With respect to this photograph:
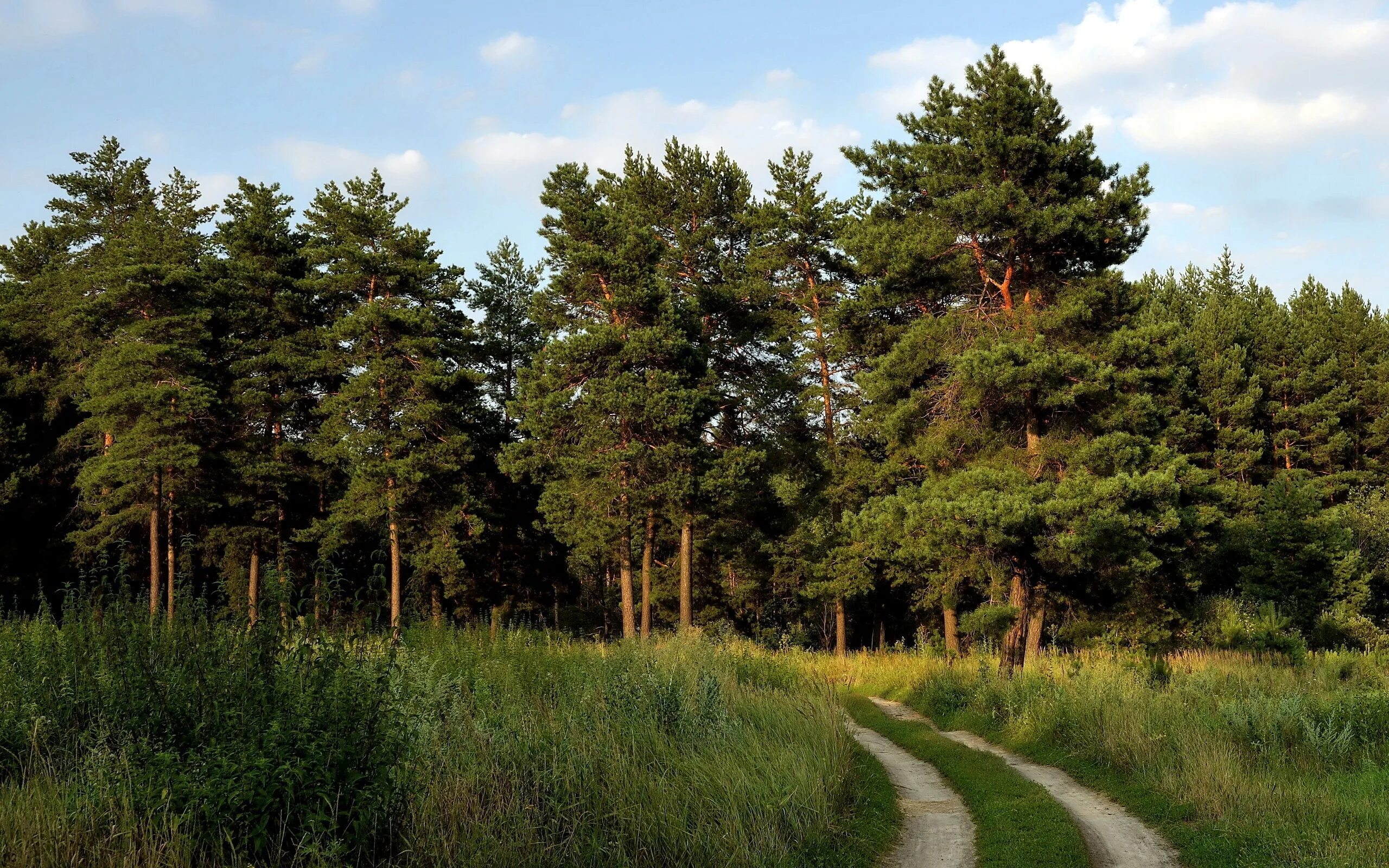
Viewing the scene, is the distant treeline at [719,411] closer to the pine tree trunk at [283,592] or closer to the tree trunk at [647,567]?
the tree trunk at [647,567]

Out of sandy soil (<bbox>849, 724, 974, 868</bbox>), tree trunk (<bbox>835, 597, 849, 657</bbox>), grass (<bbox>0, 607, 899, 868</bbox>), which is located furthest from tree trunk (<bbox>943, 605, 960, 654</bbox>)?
grass (<bbox>0, 607, 899, 868</bbox>)

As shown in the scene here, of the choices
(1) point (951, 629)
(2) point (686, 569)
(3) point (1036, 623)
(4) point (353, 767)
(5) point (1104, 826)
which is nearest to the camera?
(4) point (353, 767)

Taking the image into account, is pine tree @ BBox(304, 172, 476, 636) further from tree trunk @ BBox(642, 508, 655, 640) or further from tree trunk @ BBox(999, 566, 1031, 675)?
tree trunk @ BBox(999, 566, 1031, 675)

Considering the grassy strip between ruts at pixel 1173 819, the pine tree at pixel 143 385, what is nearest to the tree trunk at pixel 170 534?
the pine tree at pixel 143 385

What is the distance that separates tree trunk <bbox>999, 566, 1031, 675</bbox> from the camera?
69.9 feet

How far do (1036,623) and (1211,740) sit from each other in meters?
11.4

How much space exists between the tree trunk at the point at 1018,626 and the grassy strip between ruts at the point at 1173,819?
748 cm

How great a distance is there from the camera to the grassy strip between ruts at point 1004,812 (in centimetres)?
837

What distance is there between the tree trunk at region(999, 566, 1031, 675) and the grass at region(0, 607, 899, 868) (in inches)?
490

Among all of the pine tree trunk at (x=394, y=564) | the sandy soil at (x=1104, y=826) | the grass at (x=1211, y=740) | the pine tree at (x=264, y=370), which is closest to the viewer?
the sandy soil at (x=1104, y=826)

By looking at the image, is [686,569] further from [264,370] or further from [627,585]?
[264,370]

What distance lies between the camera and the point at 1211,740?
11.3m

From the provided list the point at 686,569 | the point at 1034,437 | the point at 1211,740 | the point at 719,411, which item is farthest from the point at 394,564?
the point at 1211,740

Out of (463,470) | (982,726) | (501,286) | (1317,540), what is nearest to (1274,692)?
(982,726)
